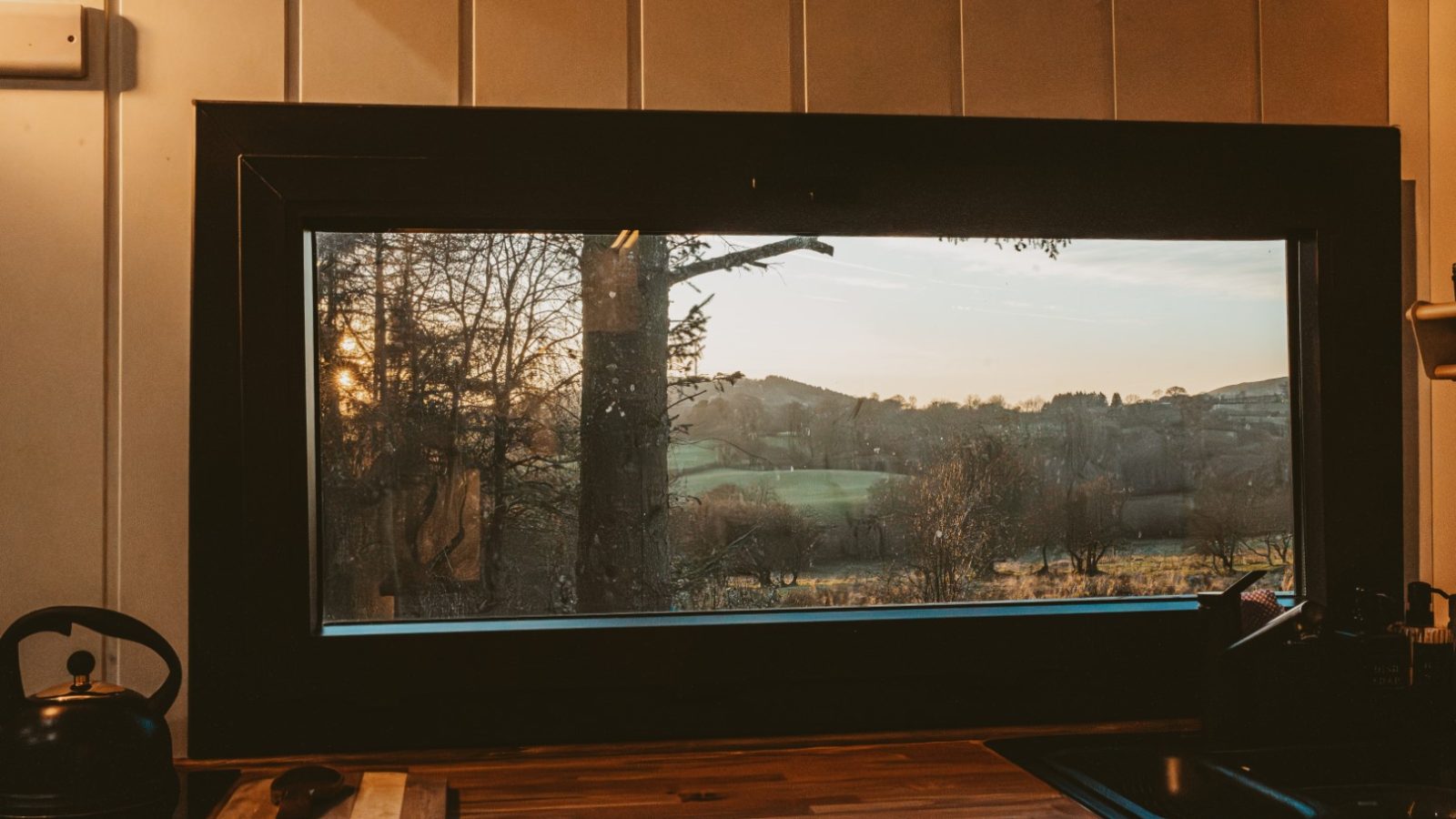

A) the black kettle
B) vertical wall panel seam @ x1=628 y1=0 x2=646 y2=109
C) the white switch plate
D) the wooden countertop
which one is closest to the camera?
the black kettle

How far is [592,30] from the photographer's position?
158cm

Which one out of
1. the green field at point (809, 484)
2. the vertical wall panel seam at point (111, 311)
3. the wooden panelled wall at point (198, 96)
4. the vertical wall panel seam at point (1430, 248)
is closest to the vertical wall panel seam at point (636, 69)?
the wooden panelled wall at point (198, 96)

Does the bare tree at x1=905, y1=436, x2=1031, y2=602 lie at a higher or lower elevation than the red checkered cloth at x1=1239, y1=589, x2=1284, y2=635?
higher

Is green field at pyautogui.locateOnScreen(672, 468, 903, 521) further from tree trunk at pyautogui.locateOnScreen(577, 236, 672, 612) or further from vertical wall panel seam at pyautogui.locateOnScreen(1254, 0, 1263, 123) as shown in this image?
vertical wall panel seam at pyautogui.locateOnScreen(1254, 0, 1263, 123)

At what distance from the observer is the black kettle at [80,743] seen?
1196 millimetres

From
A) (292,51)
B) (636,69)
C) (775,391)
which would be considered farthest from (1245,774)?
(292,51)

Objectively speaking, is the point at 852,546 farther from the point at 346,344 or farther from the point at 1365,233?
the point at 1365,233

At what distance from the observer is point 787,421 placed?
169 centimetres

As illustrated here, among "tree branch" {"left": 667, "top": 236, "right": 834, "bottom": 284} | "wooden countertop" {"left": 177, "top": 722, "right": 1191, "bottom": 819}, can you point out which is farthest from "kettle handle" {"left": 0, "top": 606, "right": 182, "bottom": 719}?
"tree branch" {"left": 667, "top": 236, "right": 834, "bottom": 284}

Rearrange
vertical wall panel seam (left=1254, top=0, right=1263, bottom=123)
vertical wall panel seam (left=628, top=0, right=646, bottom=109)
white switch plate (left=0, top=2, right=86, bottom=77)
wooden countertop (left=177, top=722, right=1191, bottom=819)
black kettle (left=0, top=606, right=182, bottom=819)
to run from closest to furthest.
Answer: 1. black kettle (left=0, top=606, right=182, bottom=819)
2. wooden countertop (left=177, top=722, right=1191, bottom=819)
3. white switch plate (left=0, top=2, right=86, bottom=77)
4. vertical wall panel seam (left=628, top=0, right=646, bottom=109)
5. vertical wall panel seam (left=1254, top=0, right=1263, bottom=123)

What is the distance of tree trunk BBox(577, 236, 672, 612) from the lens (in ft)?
5.41

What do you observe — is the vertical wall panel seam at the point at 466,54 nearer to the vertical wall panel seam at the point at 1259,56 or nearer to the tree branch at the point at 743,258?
the tree branch at the point at 743,258

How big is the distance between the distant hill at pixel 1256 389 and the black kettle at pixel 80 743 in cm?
160

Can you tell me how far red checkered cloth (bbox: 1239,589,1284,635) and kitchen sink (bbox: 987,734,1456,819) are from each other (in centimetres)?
18
